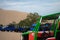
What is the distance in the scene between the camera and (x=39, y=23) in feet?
27.8

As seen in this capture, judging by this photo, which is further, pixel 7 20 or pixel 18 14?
pixel 18 14

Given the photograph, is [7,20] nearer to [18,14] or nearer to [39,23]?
[18,14]

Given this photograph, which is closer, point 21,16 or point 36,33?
point 36,33

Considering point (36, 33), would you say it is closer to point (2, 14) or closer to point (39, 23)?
point (39, 23)

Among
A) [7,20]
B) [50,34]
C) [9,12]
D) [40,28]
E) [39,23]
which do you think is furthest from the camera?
[9,12]

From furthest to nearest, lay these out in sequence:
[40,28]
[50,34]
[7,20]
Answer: [7,20], [40,28], [50,34]

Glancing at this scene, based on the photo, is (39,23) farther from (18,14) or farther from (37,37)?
(18,14)

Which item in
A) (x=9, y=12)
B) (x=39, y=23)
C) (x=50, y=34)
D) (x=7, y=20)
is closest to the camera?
(x=50, y=34)

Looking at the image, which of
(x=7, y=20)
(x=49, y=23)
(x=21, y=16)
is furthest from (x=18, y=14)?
(x=49, y=23)

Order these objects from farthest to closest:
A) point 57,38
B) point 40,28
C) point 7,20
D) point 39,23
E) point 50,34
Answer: point 7,20
point 40,28
point 39,23
point 50,34
point 57,38

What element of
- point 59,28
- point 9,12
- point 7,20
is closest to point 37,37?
point 59,28

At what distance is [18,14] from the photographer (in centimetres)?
11662

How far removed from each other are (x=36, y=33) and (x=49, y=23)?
1544mm

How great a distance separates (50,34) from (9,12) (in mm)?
108001
